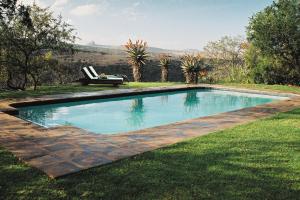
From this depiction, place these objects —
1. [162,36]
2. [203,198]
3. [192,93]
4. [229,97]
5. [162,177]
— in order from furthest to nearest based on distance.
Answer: [162,36]
[192,93]
[229,97]
[162,177]
[203,198]

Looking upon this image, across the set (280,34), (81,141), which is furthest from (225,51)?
(81,141)

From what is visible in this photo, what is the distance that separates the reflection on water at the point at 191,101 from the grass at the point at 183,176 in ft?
22.7

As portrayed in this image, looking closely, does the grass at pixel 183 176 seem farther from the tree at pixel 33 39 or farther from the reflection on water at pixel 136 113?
the tree at pixel 33 39

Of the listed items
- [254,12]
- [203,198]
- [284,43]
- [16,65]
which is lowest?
[203,198]

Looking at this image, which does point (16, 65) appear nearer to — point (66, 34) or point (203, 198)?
point (66, 34)

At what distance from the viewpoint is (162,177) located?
13.4ft

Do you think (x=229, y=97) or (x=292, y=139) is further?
(x=229, y=97)

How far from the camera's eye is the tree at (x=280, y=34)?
17.0 meters

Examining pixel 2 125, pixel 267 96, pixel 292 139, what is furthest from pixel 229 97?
pixel 2 125

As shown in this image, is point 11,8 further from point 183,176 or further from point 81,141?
point 183,176

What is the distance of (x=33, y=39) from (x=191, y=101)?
7.52m

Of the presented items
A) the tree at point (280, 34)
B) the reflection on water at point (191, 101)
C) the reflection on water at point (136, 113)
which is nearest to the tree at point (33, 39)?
the reflection on water at point (136, 113)

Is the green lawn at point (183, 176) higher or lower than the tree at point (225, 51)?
lower

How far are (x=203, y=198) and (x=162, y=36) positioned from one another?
87.3 meters
